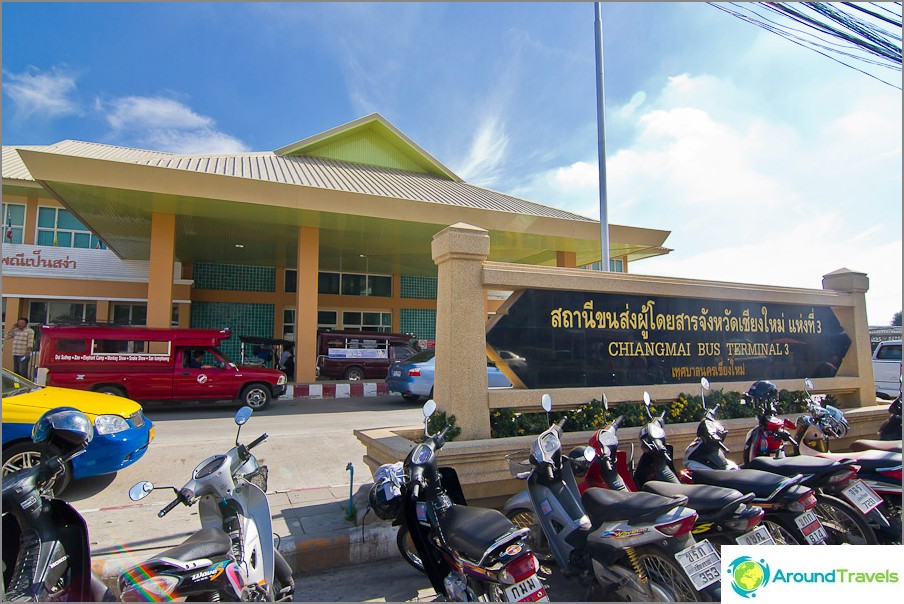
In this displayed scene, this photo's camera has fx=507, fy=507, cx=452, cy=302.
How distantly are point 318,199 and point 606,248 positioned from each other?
23.7ft

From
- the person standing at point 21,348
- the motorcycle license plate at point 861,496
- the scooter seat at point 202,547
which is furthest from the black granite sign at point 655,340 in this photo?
the person standing at point 21,348

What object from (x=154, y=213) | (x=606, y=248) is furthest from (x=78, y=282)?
(x=606, y=248)

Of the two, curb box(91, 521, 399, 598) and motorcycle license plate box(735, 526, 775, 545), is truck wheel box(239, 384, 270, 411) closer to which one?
curb box(91, 521, 399, 598)

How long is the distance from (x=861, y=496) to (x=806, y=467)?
0.45 meters

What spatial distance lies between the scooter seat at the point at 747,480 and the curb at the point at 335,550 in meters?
2.48

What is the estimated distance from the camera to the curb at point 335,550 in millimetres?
3873

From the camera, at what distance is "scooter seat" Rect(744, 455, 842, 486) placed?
3719mm

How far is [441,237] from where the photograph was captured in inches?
199

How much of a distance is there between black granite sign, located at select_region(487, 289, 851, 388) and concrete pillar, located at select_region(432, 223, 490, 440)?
1.10 ft

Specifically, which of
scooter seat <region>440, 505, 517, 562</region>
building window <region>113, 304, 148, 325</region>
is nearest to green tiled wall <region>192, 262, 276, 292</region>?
building window <region>113, 304, 148, 325</region>

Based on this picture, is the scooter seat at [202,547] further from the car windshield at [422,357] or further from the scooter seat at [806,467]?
the car windshield at [422,357]

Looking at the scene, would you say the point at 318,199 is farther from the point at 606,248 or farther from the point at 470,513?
the point at 470,513

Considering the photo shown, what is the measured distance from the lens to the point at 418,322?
23.9 meters

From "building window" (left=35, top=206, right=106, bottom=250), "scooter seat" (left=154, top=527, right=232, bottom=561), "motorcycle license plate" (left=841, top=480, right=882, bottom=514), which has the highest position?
"building window" (left=35, top=206, right=106, bottom=250)
